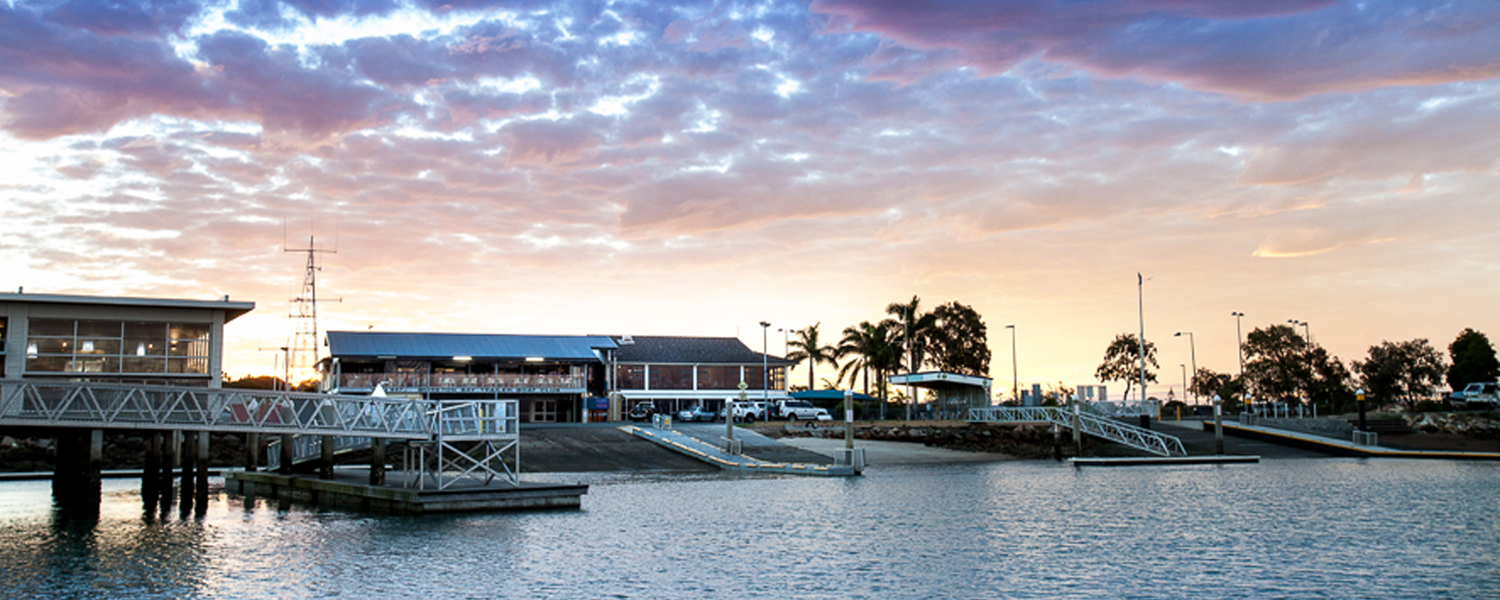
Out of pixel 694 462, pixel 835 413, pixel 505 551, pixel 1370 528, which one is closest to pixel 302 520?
pixel 505 551

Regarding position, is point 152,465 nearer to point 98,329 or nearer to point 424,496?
point 98,329

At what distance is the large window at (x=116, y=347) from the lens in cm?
5116

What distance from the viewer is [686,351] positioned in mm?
95500

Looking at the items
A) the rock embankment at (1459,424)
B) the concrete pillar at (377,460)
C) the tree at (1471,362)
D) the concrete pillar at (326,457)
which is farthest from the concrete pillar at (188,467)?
the tree at (1471,362)

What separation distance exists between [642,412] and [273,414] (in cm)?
5156

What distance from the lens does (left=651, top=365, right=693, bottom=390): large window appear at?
3654 inches

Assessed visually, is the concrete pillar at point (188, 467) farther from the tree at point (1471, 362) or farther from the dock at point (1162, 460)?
the tree at point (1471, 362)

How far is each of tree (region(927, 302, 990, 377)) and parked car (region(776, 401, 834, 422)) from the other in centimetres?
2159

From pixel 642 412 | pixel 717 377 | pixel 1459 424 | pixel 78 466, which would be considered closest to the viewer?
pixel 78 466

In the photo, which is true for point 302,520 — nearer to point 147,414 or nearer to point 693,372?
point 147,414

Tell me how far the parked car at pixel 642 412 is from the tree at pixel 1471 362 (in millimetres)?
82624

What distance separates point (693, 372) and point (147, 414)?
60.3 metres

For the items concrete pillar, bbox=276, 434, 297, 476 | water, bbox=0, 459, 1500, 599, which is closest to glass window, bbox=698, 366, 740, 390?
water, bbox=0, 459, 1500, 599

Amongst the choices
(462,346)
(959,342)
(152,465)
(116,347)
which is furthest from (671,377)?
(152,465)
